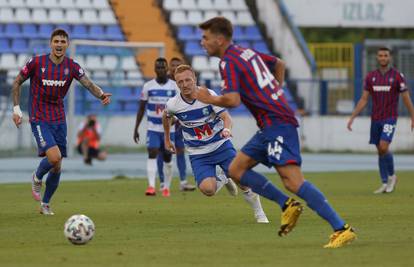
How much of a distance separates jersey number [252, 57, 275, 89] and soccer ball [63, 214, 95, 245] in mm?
2051

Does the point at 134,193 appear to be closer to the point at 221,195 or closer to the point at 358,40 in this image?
the point at 221,195

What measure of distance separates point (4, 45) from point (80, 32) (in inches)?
102

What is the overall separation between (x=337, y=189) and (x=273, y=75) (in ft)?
30.4

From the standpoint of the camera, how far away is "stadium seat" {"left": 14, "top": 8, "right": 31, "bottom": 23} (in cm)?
3447

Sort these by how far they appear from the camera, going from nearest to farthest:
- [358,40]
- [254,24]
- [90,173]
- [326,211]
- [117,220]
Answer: [326,211] < [117,220] < [90,173] < [254,24] < [358,40]

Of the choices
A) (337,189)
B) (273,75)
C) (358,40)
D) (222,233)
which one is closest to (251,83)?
(273,75)

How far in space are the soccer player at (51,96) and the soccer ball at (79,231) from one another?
3316 mm

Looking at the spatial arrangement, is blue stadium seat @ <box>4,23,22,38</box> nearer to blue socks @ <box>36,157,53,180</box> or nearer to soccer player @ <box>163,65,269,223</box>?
blue socks @ <box>36,157,53,180</box>

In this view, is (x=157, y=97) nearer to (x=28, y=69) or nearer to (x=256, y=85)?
(x=28, y=69)

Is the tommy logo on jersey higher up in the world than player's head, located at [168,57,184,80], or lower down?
higher up

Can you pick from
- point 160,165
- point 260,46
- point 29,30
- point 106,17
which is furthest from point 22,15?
point 160,165

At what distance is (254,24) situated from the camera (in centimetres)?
3753

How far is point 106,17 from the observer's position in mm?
35531

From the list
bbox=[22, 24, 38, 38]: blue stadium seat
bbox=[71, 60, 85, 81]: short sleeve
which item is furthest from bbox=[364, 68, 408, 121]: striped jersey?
bbox=[22, 24, 38, 38]: blue stadium seat
